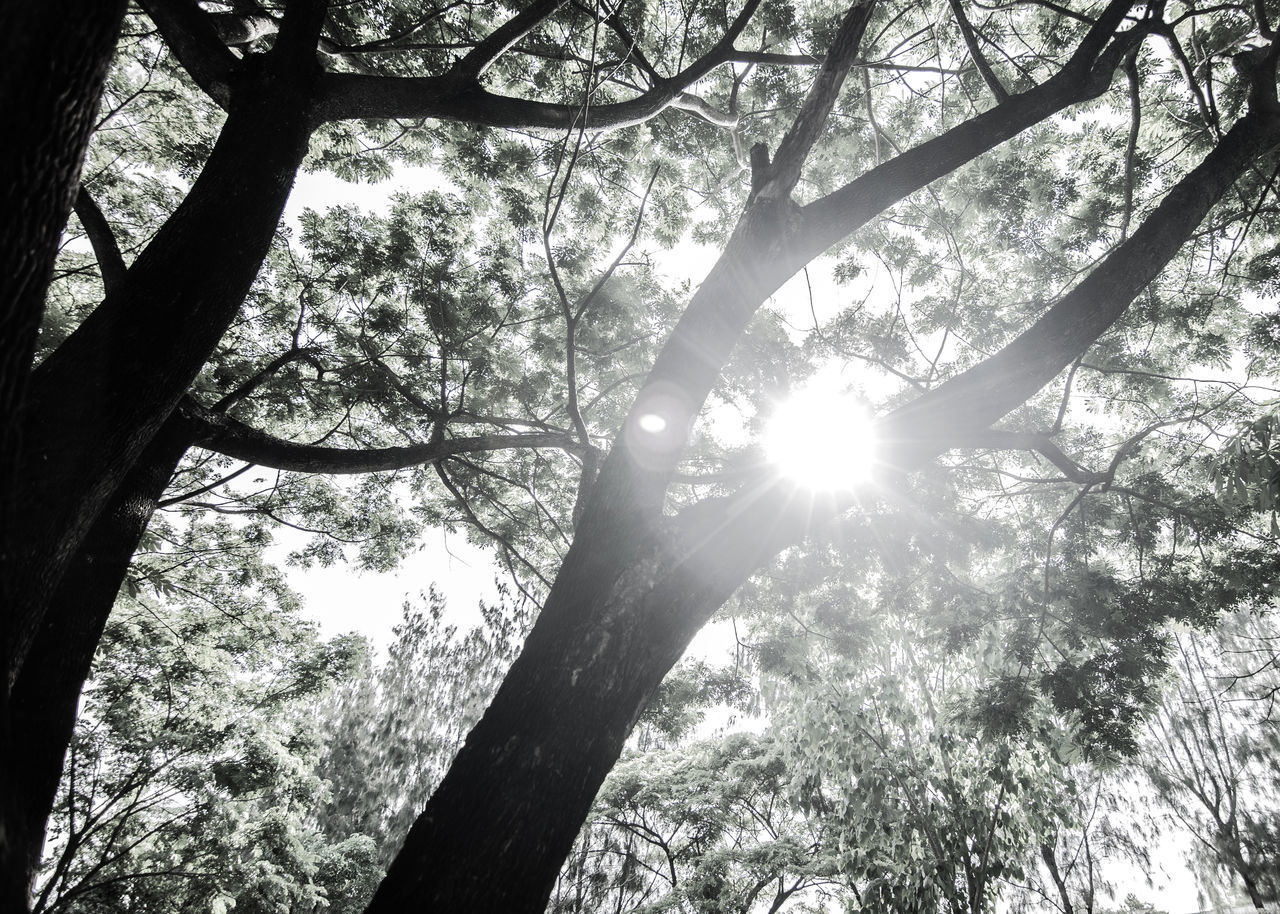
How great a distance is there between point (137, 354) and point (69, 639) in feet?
5.05

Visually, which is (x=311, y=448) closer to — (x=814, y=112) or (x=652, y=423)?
(x=652, y=423)

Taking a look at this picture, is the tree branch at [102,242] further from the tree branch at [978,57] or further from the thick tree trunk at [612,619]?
the tree branch at [978,57]

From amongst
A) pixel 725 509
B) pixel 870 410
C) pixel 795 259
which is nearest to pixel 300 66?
pixel 795 259

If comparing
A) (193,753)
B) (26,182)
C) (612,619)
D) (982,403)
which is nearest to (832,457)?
(982,403)

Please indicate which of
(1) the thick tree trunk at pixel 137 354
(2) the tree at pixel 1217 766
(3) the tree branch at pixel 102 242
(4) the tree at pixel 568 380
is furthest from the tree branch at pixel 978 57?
(2) the tree at pixel 1217 766

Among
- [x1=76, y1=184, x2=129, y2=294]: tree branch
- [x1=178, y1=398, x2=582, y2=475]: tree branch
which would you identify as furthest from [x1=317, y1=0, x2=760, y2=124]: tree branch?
[x1=178, y1=398, x2=582, y2=475]: tree branch

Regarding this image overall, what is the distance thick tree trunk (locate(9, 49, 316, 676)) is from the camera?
198 centimetres

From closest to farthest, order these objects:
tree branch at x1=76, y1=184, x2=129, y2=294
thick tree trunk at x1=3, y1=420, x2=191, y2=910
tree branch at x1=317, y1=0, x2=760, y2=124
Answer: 1. thick tree trunk at x1=3, y1=420, x2=191, y2=910
2. tree branch at x1=76, y1=184, x2=129, y2=294
3. tree branch at x1=317, y1=0, x2=760, y2=124

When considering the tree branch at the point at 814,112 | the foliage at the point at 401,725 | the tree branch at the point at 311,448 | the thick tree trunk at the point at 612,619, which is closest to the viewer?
the thick tree trunk at the point at 612,619

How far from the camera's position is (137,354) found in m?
2.14

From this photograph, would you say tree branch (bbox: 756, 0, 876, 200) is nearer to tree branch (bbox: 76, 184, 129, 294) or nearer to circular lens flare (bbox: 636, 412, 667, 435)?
circular lens flare (bbox: 636, 412, 667, 435)

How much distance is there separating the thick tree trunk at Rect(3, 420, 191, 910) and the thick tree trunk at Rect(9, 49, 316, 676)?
0.59 meters

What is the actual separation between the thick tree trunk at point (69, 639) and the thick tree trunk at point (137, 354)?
594 millimetres

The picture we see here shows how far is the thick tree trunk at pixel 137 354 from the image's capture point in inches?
78.1
